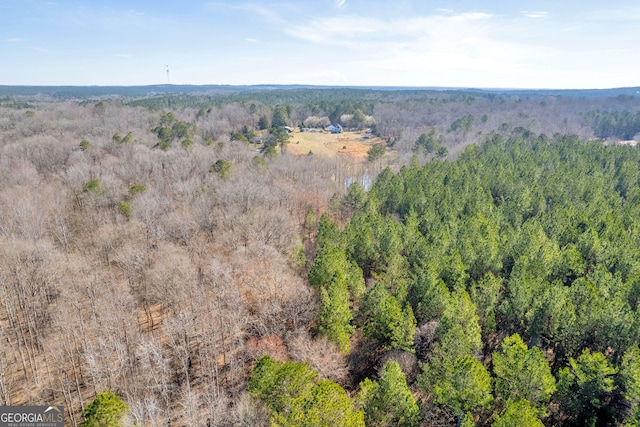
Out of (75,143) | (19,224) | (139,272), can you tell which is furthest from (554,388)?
(75,143)

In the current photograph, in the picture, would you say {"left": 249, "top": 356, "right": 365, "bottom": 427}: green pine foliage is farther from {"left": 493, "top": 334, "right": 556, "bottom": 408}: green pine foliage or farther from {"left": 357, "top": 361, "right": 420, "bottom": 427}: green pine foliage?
{"left": 493, "top": 334, "right": 556, "bottom": 408}: green pine foliage

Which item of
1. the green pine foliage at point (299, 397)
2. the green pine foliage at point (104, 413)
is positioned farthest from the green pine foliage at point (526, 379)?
the green pine foliage at point (104, 413)

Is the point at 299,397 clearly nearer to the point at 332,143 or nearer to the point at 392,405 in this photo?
the point at 392,405

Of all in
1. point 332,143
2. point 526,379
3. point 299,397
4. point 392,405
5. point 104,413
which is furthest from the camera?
point 332,143

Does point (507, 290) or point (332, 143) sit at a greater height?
point (332, 143)

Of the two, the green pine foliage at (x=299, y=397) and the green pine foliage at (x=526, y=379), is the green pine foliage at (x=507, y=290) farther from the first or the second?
the green pine foliage at (x=299, y=397)

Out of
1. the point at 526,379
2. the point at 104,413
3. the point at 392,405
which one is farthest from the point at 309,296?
the point at 104,413

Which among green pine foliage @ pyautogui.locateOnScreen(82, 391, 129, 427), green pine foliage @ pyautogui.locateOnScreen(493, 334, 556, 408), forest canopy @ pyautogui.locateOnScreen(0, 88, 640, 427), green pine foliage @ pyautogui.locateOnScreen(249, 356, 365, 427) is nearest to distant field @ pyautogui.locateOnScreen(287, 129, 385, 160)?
forest canopy @ pyautogui.locateOnScreen(0, 88, 640, 427)

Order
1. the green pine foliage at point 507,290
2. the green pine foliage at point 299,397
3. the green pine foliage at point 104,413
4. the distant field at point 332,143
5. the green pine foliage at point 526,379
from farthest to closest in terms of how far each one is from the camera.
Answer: the distant field at point 332,143 → the green pine foliage at point 507,290 → the green pine foliage at point 526,379 → the green pine foliage at point 299,397 → the green pine foliage at point 104,413

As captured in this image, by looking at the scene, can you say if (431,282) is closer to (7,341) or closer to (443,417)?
(443,417)
